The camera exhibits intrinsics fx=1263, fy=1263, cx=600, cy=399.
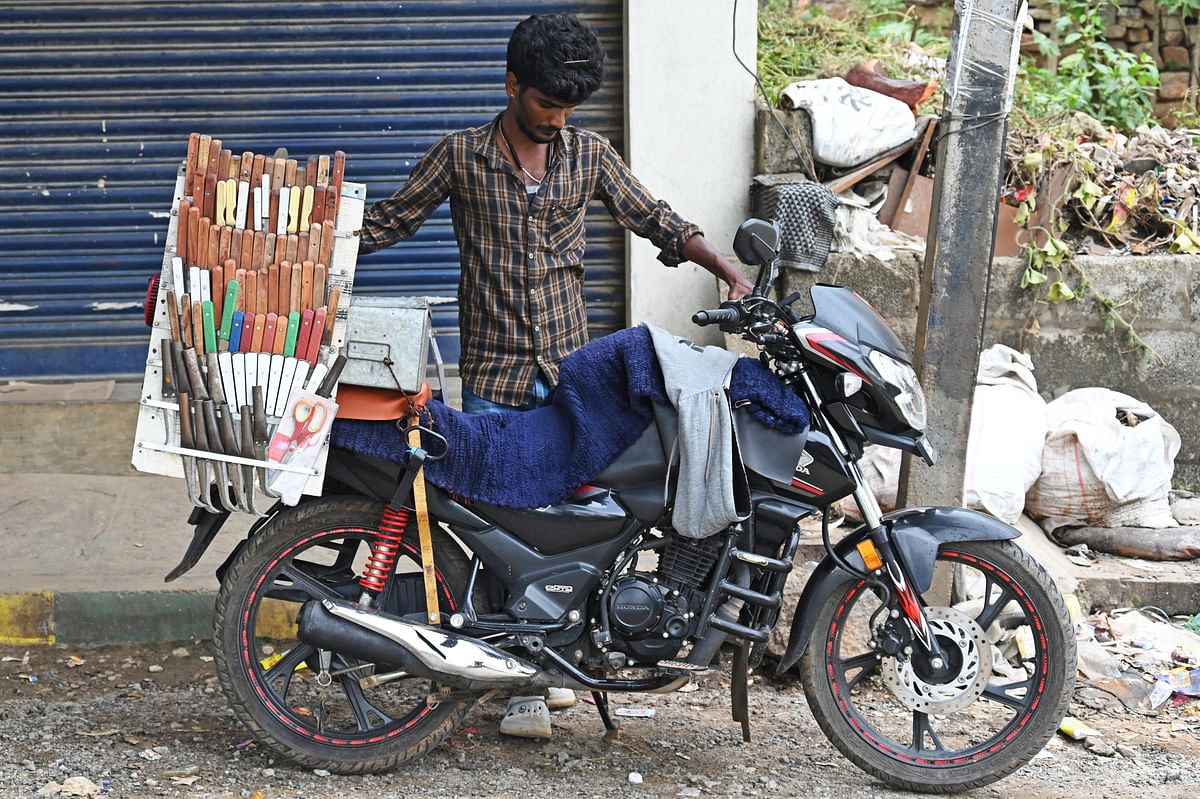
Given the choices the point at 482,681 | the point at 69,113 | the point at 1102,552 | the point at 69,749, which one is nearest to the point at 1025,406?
the point at 1102,552

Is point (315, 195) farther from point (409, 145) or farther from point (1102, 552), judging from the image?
point (1102, 552)

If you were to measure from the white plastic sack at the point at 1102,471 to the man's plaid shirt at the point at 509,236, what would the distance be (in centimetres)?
229

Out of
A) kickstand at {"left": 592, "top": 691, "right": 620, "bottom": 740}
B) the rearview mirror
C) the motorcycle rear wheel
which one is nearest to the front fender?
kickstand at {"left": 592, "top": 691, "right": 620, "bottom": 740}

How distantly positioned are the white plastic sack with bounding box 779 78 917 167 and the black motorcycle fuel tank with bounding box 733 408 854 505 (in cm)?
282

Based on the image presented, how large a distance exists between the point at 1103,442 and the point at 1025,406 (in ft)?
1.11

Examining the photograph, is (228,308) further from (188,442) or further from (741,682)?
(741,682)

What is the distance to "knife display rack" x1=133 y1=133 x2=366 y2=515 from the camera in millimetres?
3146

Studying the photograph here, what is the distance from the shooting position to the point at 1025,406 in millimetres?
5250

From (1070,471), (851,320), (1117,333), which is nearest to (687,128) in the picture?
(1117,333)

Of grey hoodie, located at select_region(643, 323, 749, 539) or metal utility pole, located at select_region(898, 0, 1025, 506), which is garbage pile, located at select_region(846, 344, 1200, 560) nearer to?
metal utility pole, located at select_region(898, 0, 1025, 506)

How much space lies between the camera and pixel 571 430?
3.41 meters

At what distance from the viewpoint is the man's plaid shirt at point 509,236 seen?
3689 millimetres

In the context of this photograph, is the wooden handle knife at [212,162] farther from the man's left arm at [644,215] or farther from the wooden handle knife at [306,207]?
the man's left arm at [644,215]

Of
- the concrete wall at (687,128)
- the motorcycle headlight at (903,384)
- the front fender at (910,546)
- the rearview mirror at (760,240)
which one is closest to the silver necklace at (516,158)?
the rearview mirror at (760,240)
